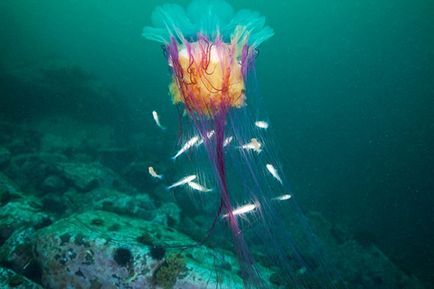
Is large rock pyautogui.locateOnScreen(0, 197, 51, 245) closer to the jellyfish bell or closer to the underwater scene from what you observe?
the underwater scene

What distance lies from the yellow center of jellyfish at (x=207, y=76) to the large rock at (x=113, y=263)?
7.92ft

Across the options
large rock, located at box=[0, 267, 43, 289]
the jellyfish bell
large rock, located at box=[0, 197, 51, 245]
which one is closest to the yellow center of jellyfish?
the jellyfish bell

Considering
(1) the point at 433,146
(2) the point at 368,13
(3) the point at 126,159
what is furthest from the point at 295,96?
(3) the point at 126,159

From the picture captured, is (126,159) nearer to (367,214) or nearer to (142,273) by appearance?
(142,273)

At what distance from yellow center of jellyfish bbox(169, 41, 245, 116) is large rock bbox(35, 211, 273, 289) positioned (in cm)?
241

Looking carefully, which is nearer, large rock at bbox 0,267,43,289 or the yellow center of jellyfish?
the yellow center of jellyfish

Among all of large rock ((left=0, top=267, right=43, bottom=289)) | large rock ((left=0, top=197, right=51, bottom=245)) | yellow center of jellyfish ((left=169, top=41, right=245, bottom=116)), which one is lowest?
large rock ((left=0, top=267, right=43, bottom=289))

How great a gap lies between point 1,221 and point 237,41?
18.2ft

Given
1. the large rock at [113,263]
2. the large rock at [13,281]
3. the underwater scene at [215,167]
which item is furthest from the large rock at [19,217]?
the large rock at [13,281]

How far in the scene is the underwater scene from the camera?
431 cm

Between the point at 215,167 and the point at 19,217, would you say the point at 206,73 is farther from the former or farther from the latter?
the point at 19,217

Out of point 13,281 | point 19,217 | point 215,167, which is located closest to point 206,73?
point 215,167

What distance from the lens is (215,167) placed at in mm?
3797

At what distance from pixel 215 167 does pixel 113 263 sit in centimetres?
242
